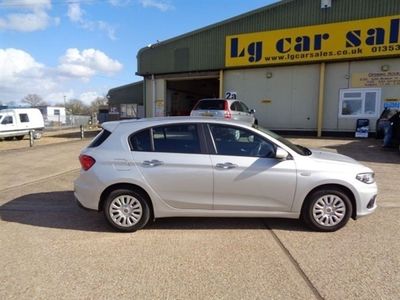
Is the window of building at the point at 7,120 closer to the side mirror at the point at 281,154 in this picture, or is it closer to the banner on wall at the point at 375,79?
the banner on wall at the point at 375,79

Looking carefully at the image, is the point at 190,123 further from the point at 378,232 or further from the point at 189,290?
the point at 378,232

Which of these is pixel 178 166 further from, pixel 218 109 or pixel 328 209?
pixel 218 109

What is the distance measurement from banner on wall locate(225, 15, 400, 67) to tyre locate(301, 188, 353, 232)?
14498 millimetres

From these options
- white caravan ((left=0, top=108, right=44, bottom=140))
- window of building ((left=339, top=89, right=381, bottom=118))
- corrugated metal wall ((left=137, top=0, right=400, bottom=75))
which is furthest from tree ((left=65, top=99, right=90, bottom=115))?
window of building ((left=339, top=89, right=381, bottom=118))

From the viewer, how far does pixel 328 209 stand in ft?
15.9

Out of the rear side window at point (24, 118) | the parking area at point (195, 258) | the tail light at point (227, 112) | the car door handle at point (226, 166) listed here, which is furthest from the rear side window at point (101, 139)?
the rear side window at point (24, 118)

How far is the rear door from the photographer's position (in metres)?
4.86

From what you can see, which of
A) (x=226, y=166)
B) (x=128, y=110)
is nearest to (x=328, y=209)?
(x=226, y=166)

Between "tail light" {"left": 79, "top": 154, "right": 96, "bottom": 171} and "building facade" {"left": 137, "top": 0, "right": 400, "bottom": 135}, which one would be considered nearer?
"tail light" {"left": 79, "top": 154, "right": 96, "bottom": 171}

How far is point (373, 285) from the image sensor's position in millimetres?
3402

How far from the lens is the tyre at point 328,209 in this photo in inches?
190

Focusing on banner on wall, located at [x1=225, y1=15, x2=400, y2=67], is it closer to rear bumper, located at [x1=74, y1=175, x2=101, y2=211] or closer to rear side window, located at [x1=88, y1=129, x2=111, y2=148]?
rear side window, located at [x1=88, y1=129, x2=111, y2=148]

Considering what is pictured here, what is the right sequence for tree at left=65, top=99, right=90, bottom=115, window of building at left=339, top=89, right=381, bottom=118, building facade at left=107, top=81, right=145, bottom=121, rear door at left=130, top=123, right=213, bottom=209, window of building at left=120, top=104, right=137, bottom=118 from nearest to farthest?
rear door at left=130, top=123, right=213, bottom=209, window of building at left=339, top=89, right=381, bottom=118, window of building at left=120, top=104, right=137, bottom=118, building facade at left=107, top=81, right=145, bottom=121, tree at left=65, top=99, right=90, bottom=115

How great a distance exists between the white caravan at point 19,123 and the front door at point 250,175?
70.4 ft
